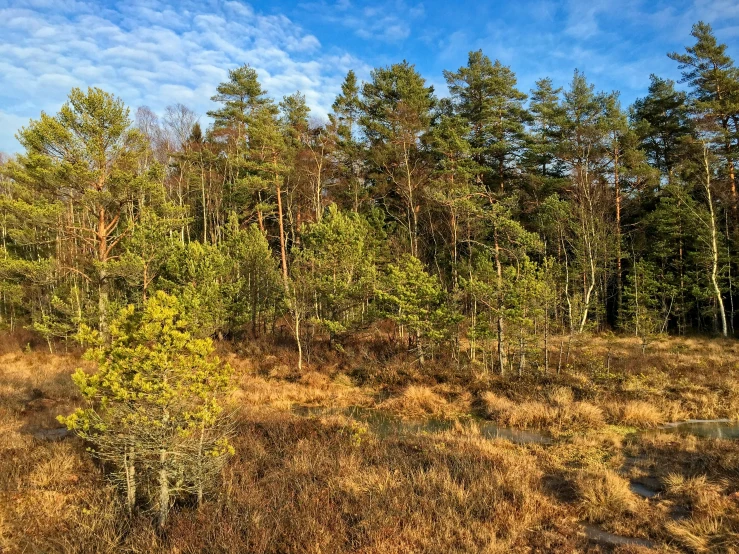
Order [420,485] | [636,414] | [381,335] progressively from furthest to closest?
[381,335] < [636,414] < [420,485]

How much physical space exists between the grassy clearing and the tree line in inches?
184

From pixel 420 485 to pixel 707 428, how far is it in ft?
30.9

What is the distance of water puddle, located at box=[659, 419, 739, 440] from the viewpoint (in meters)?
10.9

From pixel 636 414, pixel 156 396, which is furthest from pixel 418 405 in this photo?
pixel 156 396

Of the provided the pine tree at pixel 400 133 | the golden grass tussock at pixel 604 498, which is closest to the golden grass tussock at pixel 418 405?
the golden grass tussock at pixel 604 498

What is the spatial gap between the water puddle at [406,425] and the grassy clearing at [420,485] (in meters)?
0.43

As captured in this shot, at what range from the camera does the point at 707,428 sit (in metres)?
11.6

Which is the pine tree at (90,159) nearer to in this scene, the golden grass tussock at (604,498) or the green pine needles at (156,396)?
the green pine needles at (156,396)

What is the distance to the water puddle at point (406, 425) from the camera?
37.1 ft

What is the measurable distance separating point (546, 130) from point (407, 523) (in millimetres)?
30050

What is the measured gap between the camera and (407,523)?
5875 mm

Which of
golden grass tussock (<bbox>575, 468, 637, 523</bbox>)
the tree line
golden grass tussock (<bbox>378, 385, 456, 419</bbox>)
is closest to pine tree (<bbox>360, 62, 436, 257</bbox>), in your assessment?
the tree line

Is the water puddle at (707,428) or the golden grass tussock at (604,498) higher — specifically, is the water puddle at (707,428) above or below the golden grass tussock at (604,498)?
below

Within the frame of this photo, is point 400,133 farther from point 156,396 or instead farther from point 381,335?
point 156,396
